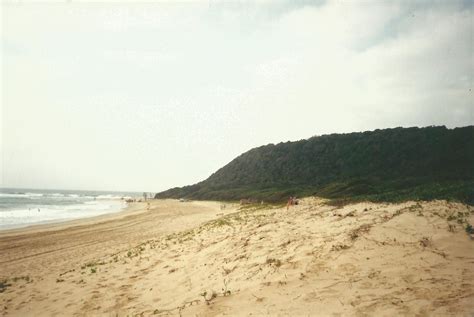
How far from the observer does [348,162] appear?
70.6 m

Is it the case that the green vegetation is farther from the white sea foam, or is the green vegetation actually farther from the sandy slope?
the white sea foam

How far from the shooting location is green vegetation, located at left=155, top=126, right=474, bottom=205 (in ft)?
167

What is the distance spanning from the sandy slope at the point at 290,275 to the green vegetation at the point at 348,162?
24435 mm

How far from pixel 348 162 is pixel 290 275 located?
6900cm

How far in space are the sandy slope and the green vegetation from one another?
2444cm

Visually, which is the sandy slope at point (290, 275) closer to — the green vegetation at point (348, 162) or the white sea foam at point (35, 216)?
the white sea foam at point (35, 216)

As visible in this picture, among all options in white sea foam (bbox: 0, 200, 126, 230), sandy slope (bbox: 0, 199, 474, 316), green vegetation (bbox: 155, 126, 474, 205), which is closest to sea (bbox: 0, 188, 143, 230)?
white sea foam (bbox: 0, 200, 126, 230)

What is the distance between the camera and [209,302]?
6238 mm

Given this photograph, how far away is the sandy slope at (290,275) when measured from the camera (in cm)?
522

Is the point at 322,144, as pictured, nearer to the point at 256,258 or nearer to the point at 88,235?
the point at 88,235

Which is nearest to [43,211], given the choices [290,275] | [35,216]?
[35,216]

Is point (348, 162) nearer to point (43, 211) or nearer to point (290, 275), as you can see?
point (43, 211)

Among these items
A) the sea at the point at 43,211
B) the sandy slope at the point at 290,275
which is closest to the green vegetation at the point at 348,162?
the sandy slope at the point at 290,275

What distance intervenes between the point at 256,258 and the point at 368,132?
82192mm
